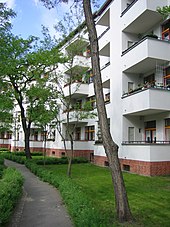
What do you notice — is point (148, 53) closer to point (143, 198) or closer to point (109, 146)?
point (143, 198)

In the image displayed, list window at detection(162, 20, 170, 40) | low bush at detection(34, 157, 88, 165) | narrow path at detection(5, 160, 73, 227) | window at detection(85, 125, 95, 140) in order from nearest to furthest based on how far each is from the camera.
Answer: narrow path at detection(5, 160, 73, 227) < window at detection(162, 20, 170, 40) < low bush at detection(34, 157, 88, 165) < window at detection(85, 125, 95, 140)

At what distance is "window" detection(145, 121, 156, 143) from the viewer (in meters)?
17.2

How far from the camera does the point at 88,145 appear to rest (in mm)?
26781

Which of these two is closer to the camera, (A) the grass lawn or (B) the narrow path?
(B) the narrow path

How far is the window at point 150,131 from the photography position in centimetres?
1720

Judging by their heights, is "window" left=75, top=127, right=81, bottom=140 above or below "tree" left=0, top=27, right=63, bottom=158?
below

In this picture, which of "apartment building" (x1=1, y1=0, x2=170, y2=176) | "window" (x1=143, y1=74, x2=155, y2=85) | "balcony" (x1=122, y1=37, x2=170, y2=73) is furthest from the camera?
"window" (x1=143, y1=74, x2=155, y2=85)

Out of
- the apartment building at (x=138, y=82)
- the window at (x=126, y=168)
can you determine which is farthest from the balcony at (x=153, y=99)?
the window at (x=126, y=168)

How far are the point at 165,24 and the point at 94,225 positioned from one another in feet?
50.2

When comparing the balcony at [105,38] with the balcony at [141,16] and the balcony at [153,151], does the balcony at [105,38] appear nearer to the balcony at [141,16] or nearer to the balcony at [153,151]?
the balcony at [141,16]

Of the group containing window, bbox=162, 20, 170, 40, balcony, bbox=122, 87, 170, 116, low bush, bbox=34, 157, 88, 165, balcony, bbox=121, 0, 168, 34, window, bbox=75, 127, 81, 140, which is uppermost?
balcony, bbox=121, 0, 168, 34

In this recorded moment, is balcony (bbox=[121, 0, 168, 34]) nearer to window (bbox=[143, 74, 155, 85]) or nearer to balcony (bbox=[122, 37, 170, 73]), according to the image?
balcony (bbox=[122, 37, 170, 73])

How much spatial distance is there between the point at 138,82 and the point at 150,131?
392 cm

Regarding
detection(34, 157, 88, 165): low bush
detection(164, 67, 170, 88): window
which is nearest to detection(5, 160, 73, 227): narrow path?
detection(164, 67, 170, 88): window
